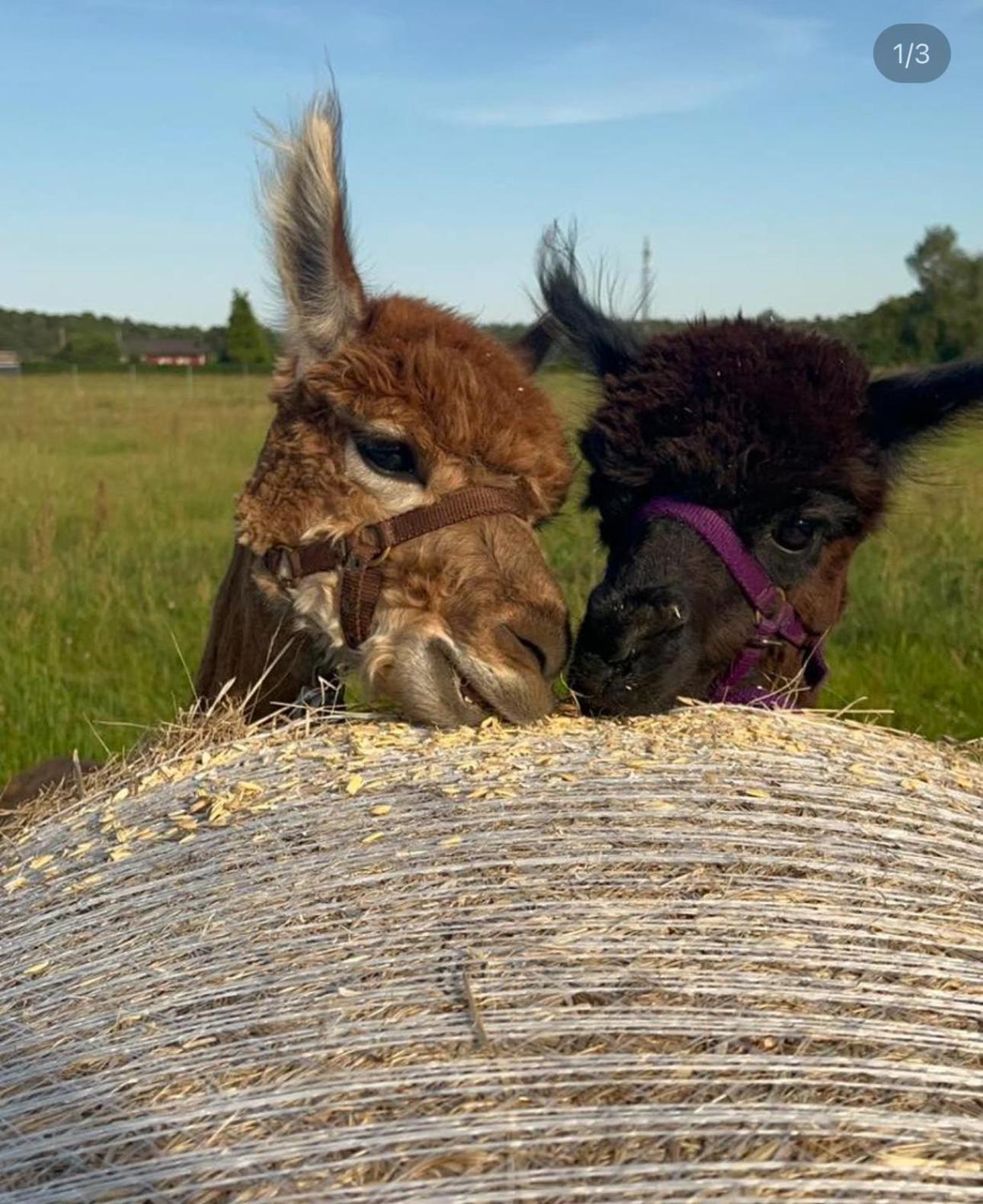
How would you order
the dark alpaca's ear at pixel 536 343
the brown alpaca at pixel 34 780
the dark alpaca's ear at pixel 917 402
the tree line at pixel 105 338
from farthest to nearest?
the tree line at pixel 105 338
the dark alpaca's ear at pixel 536 343
the brown alpaca at pixel 34 780
the dark alpaca's ear at pixel 917 402

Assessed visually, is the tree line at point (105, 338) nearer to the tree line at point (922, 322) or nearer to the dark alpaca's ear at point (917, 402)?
the tree line at point (922, 322)

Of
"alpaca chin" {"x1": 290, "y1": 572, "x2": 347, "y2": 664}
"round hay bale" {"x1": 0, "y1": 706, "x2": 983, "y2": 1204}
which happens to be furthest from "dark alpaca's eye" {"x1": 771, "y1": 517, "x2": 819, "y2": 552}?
"alpaca chin" {"x1": 290, "y1": 572, "x2": 347, "y2": 664}

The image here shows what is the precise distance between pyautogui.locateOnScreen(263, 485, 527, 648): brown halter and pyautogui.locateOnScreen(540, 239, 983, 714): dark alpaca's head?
43cm

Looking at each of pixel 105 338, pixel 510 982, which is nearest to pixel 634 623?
pixel 510 982

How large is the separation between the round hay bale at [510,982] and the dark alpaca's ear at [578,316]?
75.7 inches

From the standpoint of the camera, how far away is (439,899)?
2.09m

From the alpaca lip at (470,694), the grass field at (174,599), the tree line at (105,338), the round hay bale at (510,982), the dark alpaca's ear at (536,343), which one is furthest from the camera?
the tree line at (105,338)

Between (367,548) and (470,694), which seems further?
(367,548)

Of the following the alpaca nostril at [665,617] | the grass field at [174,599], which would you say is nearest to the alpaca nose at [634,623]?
the alpaca nostril at [665,617]

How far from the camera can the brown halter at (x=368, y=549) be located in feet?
10.8

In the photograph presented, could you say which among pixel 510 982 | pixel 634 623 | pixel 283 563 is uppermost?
pixel 283 563

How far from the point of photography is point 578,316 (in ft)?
14.3

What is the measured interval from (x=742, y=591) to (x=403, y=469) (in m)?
0.99

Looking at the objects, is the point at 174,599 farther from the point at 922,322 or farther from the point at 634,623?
the point at 922,322
